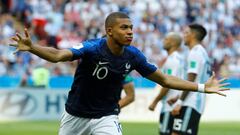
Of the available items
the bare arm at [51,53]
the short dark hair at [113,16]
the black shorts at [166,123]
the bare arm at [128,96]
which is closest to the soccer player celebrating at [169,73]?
the black shorts at [166,123]

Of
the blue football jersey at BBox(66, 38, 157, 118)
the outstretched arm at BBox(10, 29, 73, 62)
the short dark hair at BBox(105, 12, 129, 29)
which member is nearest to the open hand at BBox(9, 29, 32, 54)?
the outstretched arm at BBox(10, 29, 73, 62)

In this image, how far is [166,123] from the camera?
13141 mm

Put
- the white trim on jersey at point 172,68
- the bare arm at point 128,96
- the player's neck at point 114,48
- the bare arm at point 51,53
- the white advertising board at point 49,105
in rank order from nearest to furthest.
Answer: the bare arm at point 51,53
the player's neck at point 114,48
the bare arm at point 128,96
the white trim on jersey at point 172,68
the white advertising board at point 49,105

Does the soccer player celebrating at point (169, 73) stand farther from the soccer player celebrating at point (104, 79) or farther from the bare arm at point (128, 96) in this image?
the soccer player celebrating at point (104, 79)

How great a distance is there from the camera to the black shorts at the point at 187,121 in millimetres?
12508

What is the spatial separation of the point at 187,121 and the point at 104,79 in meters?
3.42

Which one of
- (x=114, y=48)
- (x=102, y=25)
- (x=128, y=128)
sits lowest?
(x=128, y=128)

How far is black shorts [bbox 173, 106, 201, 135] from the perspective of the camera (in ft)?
41.0

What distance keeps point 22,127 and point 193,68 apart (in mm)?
9799

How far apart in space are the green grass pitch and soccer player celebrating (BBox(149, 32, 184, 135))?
18.5ft

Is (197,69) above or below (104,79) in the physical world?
above

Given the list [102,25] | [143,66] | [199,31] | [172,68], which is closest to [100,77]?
[143,66]

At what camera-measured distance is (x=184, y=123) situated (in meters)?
12.6

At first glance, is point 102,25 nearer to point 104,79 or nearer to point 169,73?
point 169,73
